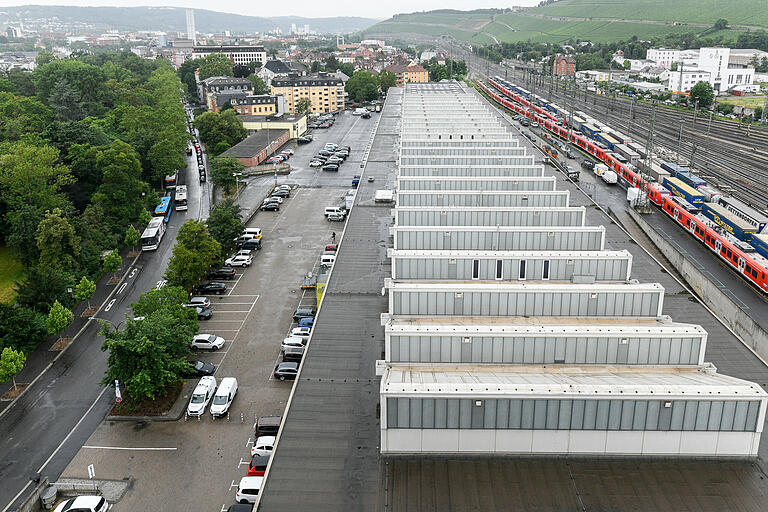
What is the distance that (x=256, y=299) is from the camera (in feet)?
89.2

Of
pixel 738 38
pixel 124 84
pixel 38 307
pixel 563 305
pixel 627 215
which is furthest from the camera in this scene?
pixel 738 38

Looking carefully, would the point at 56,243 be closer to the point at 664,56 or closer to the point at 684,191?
the point at 684,191

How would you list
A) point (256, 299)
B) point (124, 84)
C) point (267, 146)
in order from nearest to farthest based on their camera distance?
point (256, 299)
point (267, 146)
point (124, 84)

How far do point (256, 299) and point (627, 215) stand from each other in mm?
25771

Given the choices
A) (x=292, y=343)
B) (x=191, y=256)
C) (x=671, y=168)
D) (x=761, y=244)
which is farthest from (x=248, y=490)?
(x=671, y=168)

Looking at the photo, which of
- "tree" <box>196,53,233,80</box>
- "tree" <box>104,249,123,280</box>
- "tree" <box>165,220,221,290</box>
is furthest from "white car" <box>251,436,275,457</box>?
"tree" <box>196,53,233,80</box>

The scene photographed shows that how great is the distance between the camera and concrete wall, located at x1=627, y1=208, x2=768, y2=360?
2249cm

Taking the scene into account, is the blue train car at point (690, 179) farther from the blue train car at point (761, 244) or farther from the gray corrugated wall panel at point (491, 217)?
the gray corrugated wall panel at point (491, 217)

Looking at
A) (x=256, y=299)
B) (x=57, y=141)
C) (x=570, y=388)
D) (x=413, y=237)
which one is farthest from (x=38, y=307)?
(x=570, y=388)

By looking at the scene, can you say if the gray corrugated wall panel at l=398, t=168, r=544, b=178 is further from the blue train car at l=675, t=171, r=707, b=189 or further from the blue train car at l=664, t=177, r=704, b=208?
the blue train car at l=675, t=171, r=707, b=189

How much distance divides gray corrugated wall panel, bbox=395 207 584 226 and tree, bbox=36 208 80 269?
1652 centimetres

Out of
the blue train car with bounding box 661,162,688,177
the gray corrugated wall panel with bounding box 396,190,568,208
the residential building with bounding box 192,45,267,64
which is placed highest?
the residential building with bounding box 192,45,267,64

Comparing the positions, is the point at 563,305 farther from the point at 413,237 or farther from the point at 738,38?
the point at 738,38

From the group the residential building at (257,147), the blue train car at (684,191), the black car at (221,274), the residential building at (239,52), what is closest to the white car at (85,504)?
the black car at (221,274)
